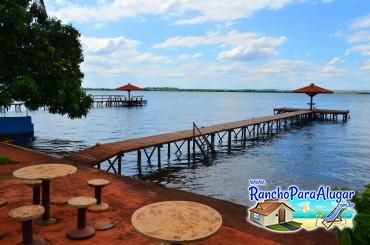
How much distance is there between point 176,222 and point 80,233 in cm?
298

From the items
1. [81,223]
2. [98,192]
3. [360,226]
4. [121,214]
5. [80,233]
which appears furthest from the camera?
[98,192]

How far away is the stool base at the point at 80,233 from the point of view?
6.41m

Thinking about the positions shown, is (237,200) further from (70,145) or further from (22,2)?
(70,145)

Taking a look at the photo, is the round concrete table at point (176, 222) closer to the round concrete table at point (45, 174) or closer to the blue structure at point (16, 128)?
the round concrete table at point (45, 174)


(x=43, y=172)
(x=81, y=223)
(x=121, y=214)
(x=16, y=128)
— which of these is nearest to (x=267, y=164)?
(x=121, y=214)

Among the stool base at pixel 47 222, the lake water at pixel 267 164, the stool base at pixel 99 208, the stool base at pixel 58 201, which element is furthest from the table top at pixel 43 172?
the lake water at pixel 267 164

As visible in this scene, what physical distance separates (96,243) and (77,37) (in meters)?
19.9

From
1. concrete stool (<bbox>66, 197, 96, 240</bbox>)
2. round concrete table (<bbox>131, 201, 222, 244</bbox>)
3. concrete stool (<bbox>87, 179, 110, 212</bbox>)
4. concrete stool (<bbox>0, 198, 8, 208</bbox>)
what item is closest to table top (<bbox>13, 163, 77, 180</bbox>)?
concrete stool (<bbox>66, 197, 96, 240</bbox>)

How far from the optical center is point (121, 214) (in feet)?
26.0

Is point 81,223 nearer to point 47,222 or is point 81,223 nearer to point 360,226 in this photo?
point 47,222

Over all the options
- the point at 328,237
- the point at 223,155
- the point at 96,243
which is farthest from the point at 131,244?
the point at 223,155

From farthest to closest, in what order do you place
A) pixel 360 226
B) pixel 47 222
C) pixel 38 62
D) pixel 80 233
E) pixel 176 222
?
pixel 38 62 → pixel 47 222 → pixel 80 233 → pixel 176 222 → pixel 360 226

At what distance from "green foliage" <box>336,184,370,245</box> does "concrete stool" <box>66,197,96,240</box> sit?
15.5ft

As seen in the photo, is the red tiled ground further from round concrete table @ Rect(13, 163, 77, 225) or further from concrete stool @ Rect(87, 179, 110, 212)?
round concrete table @ Rect(13, 163, 77, 225)
